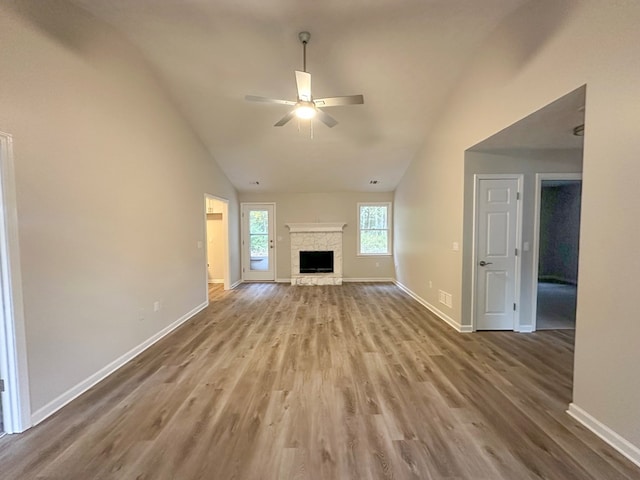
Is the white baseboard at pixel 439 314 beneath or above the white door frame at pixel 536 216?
beneath

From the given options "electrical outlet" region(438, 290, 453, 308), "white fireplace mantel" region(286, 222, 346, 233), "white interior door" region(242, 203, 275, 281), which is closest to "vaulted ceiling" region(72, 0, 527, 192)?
"white interior door" region(242, 203, 275, 281)

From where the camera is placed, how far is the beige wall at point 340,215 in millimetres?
7828

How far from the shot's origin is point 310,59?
353cm

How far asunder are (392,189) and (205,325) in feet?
17.8

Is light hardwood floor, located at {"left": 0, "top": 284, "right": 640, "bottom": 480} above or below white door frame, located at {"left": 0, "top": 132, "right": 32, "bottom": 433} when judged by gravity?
below

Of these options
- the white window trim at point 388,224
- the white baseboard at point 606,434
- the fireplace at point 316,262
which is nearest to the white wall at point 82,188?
the white baseboard at point 606,434

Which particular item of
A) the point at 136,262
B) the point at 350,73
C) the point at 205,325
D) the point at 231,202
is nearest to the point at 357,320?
the point at 205,325

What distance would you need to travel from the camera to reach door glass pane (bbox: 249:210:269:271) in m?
7.88

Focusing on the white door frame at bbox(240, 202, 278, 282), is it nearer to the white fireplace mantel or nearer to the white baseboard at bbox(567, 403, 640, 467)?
the white fireplace mantel

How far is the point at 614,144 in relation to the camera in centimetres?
186

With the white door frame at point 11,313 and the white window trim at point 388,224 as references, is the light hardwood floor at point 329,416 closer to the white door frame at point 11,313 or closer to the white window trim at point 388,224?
the white door frame at point 11,313

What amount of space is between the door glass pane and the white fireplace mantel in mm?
700

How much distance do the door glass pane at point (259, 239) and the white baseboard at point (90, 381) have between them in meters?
3.93

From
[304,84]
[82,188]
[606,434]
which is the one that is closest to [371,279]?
[304,84]
